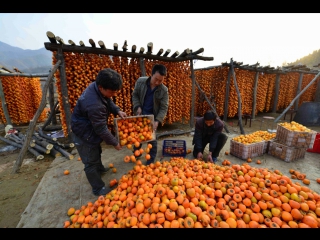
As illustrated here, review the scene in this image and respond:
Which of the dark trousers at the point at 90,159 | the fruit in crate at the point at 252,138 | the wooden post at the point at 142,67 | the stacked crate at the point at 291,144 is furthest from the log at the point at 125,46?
the stacked crate at the point at 291,144

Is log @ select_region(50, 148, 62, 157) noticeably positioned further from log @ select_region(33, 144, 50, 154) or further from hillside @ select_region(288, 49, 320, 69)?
hillside @ select_region(288, 49, 320, 69)

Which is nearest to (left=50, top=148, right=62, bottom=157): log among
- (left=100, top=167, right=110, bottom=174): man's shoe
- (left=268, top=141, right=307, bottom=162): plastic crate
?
(left=100, top=167, right=110, bottom=174): man's shoe

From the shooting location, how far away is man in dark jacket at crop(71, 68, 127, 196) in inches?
98.7

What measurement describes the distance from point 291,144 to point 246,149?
1.37 m

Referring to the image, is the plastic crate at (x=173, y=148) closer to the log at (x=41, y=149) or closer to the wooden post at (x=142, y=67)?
the wooden post at (x=142, y=67)

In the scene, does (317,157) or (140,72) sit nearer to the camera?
(317,157)

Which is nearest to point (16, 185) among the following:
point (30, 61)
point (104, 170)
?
point (104, 170)

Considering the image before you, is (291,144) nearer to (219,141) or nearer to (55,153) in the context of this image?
(219,141)

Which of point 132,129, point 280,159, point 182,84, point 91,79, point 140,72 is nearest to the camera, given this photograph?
point 132,129

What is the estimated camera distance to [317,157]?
16.8 ft
